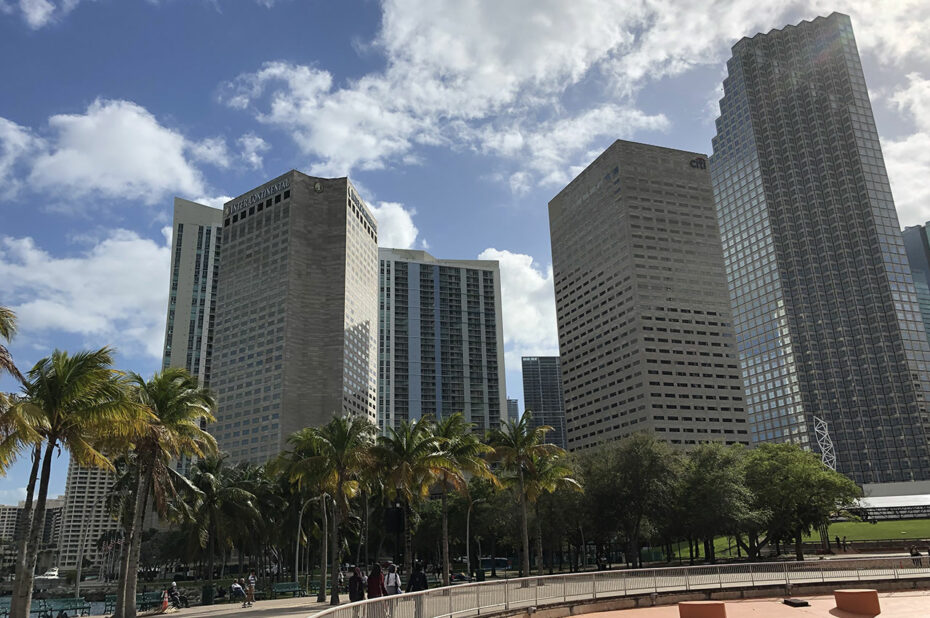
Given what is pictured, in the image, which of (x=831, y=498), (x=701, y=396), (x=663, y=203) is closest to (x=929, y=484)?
(x=701, y=396)

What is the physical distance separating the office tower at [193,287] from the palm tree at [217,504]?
129201 mm

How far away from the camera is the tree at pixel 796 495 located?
53062 mm

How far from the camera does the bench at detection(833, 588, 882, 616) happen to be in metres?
20.5

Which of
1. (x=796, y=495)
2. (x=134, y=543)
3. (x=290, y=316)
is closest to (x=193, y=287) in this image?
(x=290, y=316)

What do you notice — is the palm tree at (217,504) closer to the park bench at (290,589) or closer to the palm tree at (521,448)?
the park bench at (290,589)

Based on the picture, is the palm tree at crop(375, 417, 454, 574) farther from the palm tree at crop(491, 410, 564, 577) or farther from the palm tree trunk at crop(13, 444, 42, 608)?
the palm tree trunk at crop(13, 444, 42, 608)

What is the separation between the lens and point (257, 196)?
168 m

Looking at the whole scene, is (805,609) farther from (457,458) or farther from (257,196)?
(257,196)

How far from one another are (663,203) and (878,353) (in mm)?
70837

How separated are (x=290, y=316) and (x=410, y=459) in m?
120

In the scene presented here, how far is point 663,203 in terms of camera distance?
613 ft

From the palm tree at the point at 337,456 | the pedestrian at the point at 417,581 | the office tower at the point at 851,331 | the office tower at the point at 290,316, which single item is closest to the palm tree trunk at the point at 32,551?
the pedestrian at the point at 417,581

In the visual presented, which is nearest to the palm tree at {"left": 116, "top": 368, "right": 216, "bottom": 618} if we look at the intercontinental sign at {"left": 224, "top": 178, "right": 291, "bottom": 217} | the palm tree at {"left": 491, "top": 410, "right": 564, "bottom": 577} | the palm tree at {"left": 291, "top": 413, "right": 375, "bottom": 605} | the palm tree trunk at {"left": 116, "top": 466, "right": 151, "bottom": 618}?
the palm tree trunk at {"left": 116, "top": 466, "right": 151, "bottom": 618}

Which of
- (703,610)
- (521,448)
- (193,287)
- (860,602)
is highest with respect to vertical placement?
(193,287)
